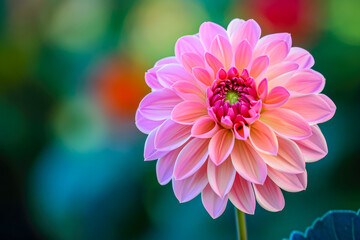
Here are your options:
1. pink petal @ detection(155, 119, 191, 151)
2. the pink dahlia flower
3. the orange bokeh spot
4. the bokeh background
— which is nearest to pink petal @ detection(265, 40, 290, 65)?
the pink dahlia flower

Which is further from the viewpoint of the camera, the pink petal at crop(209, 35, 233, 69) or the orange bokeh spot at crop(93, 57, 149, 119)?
the orange bokeh spot at crop(93, 57, 149, 119)

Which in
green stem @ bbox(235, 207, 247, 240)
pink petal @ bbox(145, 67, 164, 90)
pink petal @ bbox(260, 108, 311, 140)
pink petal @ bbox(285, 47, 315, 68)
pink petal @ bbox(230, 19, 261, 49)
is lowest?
green stem @ bbox(235, 207, 247, 240)

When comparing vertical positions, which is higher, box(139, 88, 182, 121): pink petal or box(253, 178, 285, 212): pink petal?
box(139, 88, 182, 121): pink petal

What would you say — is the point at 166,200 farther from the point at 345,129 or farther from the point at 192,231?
the point at 345,129

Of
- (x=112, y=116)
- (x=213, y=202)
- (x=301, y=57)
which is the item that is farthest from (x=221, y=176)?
(x=112, y=116)

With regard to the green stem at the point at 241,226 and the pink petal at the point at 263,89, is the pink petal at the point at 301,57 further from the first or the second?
the green stem at the point at 241,226

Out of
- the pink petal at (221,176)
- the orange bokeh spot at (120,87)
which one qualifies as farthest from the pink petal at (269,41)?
the orange bokeh spot at (120,87)

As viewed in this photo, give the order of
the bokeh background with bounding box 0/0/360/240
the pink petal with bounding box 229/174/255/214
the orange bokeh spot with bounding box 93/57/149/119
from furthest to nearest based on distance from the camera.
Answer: the orange bokeh spot with bounding box 93/57/149/119, the bokeh background with bounding box 0/0/360/240, the pink petal with bounding box 229/174/255/214

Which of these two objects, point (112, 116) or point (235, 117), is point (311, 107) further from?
point (112, 116)

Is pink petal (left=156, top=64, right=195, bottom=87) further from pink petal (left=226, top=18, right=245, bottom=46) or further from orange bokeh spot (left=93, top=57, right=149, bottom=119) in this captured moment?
orange bokeh spot (left=93, top=57, right=149, bottom=119)
